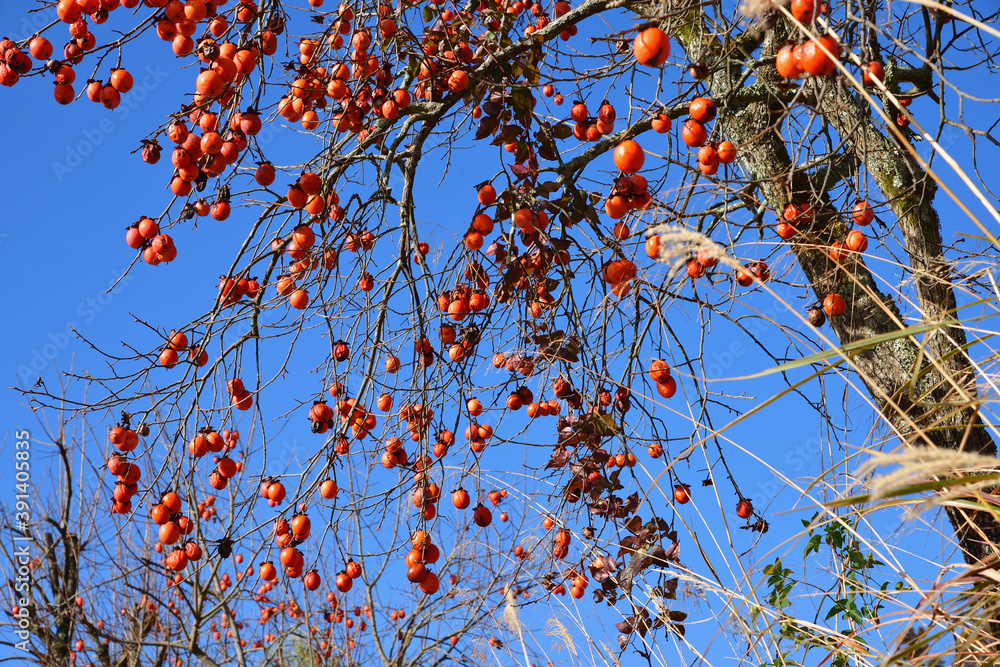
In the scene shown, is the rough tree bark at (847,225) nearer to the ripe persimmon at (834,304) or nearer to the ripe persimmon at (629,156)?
the ripe persimmon at (834,304)

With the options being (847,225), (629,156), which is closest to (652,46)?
(629,156)

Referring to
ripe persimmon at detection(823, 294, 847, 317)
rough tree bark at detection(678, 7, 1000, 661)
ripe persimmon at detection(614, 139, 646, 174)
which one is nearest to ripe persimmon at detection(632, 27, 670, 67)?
ripe persimmon at detection(614, 139, 646, 174)

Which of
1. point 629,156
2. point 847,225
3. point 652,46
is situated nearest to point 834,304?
point 847,225

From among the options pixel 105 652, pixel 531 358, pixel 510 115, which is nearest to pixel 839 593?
pixel 531 358

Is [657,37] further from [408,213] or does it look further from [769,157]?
[769,157]

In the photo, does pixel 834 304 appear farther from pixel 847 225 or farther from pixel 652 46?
pixel 652 46

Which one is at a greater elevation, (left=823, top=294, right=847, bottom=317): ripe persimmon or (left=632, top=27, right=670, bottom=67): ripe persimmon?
(left=632, top=27, right=670, bottom=67): ripe persimmon

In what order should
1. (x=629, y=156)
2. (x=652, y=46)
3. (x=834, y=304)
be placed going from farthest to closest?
(x=834, y=304), (x=629, y=156), (x=652, y=46)

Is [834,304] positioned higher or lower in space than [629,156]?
lower

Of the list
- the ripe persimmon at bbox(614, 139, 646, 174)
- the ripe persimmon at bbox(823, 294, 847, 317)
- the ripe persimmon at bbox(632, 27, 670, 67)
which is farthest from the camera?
the ripe persimmon at bbox(823, 294, 847, 317)

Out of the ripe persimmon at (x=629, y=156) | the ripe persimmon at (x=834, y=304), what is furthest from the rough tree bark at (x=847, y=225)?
the ripe persimmon at (x=629, y=156)

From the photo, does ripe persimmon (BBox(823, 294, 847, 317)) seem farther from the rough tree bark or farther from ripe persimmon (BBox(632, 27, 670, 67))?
ripe persimmon (BBox(632, 27, 670, 67))

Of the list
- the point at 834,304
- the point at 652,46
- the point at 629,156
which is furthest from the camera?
the point at 834,304

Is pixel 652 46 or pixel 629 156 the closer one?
pixel 652 46
